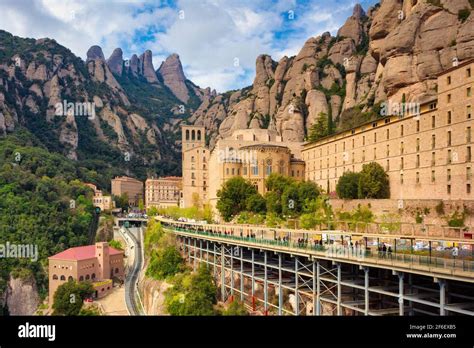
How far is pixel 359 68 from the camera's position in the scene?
79938 millimetres

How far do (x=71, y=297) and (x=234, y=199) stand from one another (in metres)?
21.9

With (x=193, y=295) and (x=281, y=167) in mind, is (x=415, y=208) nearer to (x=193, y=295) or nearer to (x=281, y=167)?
(x=193, y=295)

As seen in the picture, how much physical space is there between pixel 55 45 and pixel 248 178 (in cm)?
11559

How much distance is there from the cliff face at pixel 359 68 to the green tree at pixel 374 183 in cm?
1180

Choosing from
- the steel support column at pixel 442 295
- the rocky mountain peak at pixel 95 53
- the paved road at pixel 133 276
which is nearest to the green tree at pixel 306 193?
the paved road at pixel 133 276

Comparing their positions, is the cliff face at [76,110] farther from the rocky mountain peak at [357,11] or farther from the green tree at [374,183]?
the green tree at [374,183]

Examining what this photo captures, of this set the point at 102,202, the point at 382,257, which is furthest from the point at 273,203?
the point at 102,202

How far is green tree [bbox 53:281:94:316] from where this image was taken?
42750 millimetres

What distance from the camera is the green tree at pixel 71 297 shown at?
→ 42.8 metres

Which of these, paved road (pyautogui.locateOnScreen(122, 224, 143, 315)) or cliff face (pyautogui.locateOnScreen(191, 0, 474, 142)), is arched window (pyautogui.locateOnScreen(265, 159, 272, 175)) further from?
paved road (pyautogui.locateOnScreen(122, 224, 143, 315))
